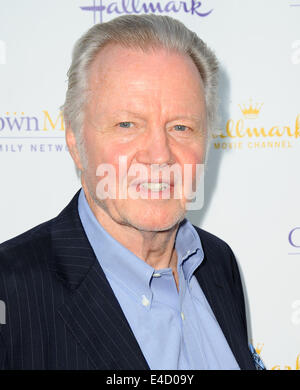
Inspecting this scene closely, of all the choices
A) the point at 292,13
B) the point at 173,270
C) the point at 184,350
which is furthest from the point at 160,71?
the point at 292,13

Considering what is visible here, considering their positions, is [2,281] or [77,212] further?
[77,212]

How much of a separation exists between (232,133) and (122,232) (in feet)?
2.79

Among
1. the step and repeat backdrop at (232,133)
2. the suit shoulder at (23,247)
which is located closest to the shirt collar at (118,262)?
the suit shoulder at (23,247)

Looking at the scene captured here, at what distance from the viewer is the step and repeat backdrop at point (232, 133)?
1.58 metres

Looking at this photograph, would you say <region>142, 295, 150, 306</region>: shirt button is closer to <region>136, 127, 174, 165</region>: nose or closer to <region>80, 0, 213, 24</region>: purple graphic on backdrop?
<region>136, 127, 174, 165</region>: nose

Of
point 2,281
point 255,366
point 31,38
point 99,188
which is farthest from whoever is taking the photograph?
point 31,38

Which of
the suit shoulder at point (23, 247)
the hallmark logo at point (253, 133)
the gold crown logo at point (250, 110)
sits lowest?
the suit shoulder at point (23, 247)

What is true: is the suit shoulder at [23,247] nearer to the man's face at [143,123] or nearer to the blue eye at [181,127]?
the man's face at [143,123]

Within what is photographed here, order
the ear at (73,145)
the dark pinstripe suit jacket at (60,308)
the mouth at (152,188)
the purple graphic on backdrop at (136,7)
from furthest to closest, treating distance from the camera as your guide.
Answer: the purple graphic on backdrop at (136,7), the ear at (73,145), the mouth at (152,188), the dark pinstripe suit jacket at (60,308)

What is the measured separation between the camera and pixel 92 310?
87 centimetres

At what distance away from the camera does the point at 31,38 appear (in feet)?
5.17

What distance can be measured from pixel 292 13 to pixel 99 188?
1.16 meters

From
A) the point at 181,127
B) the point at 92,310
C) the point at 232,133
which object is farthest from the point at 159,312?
the point at 232,133

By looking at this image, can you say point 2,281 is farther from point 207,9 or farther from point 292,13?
point 292,13
